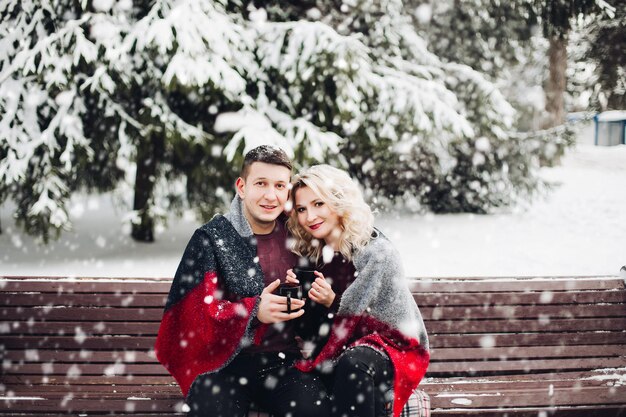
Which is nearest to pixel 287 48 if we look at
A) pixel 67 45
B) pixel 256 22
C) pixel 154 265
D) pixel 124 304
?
pixel 256 22

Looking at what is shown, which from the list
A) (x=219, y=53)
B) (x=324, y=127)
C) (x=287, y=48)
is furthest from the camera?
(x=324, y=127)

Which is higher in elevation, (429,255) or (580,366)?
(580,366)

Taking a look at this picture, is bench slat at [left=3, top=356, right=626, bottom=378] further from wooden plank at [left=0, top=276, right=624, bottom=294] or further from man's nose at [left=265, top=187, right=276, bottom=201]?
man's nose at [left=265, top=187, right=276, bottom=201]

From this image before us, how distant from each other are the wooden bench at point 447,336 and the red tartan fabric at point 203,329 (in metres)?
0.67

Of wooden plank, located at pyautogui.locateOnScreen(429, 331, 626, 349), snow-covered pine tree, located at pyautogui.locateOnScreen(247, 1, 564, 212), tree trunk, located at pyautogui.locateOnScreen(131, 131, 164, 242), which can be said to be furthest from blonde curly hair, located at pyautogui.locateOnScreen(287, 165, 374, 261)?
tree trunk, located at pyautogui.locateOnScreen(131, 131, 164, 242)

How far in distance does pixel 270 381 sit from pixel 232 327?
336mm

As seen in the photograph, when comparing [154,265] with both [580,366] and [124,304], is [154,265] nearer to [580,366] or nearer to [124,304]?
[124,304]

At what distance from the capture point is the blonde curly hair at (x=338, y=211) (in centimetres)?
299

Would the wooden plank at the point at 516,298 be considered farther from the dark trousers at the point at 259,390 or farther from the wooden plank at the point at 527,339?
the dark trousers at the point at 259,390

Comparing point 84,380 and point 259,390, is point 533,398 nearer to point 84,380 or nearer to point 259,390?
point 259,390

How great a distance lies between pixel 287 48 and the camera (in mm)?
6449

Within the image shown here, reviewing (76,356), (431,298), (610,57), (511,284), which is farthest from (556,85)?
(76,356)

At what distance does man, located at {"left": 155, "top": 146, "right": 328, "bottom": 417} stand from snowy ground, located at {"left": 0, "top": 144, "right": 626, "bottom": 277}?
133 inches

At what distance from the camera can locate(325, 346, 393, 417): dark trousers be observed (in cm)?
265
